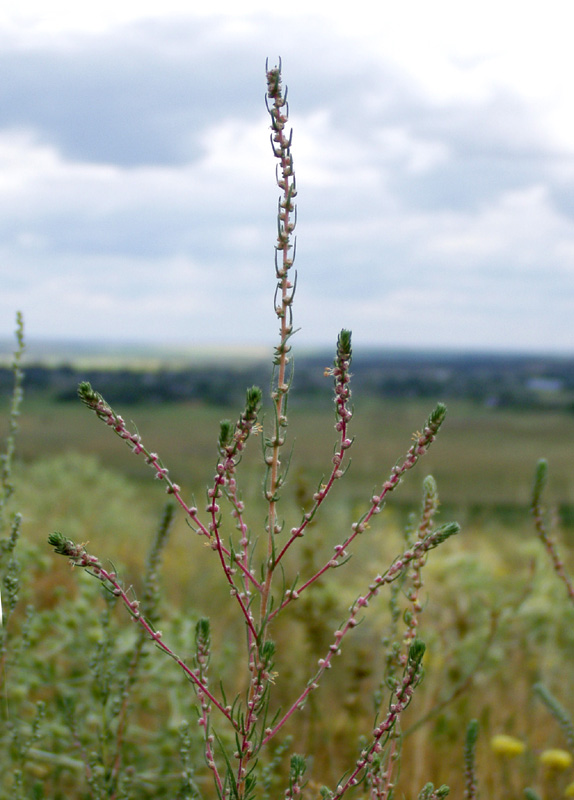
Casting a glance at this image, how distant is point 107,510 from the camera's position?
7.12 metres

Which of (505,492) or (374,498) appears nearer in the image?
(374,498)

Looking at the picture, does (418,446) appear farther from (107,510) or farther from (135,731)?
(107,510)

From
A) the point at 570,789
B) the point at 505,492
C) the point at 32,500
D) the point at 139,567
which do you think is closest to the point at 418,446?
A: the point at 570,789

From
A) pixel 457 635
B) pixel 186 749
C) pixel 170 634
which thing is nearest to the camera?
pixel 186 749

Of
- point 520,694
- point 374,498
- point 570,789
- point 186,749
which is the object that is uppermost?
point 374,498

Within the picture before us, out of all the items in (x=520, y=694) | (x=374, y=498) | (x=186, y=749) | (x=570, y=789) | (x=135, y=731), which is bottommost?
(x=520, y=694)

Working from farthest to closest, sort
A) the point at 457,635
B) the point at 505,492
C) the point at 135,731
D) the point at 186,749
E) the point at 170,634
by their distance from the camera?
the point at 505,492 < the point at 457,635 < the point at 170,634 < the point at 135,731 < the point at 186,749

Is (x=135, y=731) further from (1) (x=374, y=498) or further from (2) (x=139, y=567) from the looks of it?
(2) (x=139, y=567)

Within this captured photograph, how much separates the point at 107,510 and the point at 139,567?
1.28m

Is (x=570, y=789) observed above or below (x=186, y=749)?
below

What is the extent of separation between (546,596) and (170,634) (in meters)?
2.77

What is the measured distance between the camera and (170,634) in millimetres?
3400

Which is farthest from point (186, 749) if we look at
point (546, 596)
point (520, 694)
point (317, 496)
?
point (546, 596)

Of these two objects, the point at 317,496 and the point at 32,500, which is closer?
the point at 317,496
